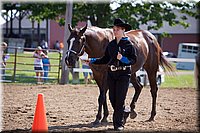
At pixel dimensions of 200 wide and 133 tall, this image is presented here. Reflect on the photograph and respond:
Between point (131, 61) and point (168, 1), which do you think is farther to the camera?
point (168, 1)

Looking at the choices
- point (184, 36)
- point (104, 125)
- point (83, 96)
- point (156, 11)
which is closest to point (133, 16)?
point (156, 11)

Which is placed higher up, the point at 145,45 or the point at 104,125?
the point at 145,45

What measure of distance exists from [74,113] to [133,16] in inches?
640

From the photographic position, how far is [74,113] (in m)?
8.07

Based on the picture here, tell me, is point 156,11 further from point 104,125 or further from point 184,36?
point 184,36

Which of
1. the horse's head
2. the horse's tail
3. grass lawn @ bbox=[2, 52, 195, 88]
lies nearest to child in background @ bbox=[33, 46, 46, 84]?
grass lawn @ bbox=[2, 52, 195, 88]

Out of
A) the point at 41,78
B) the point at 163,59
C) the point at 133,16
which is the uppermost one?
the point at 133,16

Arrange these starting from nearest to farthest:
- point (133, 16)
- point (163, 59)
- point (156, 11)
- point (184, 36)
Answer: point (163, 59) < point (156, 11) < point (133, 16) < point (184, 36)

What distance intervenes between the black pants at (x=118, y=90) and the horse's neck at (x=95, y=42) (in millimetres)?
1084

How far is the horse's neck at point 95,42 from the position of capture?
6.92 m

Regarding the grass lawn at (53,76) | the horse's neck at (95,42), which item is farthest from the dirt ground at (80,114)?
the grass lawn at (53,76)

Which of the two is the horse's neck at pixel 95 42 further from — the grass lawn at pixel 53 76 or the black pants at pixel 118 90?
the grass lawn at pixel 53 76

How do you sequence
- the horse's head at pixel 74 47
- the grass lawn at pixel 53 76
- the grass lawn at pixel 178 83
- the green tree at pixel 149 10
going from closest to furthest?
the horse's head at pixel 74 47 < the grass lawn at pixel 53 76 < the grass lawn at pixel 178 83 < the green tree at pixel 149 10

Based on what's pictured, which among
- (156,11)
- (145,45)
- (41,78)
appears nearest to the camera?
(145,45)
